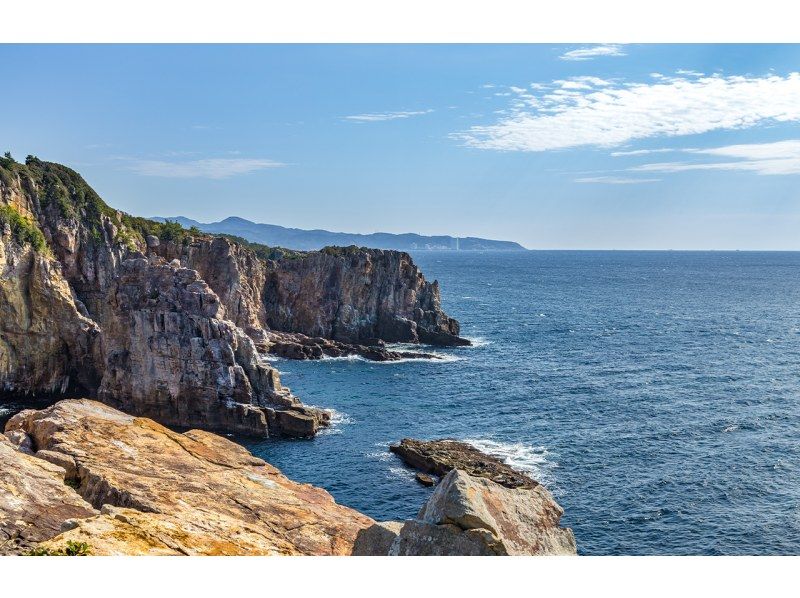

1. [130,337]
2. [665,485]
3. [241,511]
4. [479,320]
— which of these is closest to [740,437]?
[665,485]

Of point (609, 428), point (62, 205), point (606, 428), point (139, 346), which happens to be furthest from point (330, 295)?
point (609, 428)

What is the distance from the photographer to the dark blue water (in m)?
52.7

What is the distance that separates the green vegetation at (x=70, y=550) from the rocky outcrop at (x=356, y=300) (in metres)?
110

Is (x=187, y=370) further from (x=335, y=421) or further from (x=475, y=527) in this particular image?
(x=475, y=527)

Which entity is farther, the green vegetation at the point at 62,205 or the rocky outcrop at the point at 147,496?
the green vegetation at the point at 62,205

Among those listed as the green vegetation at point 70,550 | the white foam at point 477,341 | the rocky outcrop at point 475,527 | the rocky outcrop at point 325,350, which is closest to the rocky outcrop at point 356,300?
the white foam at point 477,341

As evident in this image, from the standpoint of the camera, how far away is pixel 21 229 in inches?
3258

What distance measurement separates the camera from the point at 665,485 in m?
58.3

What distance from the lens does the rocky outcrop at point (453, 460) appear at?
5900cm

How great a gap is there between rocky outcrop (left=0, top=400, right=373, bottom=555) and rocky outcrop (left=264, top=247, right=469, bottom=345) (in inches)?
3648

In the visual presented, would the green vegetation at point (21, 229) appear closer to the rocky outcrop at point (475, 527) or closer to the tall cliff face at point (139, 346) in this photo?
the tall cliff face at point (139, 346)

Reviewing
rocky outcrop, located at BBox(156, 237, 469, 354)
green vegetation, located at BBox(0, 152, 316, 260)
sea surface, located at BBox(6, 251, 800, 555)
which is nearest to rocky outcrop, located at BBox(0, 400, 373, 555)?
sea surface, located at BBox(6, 251, 800, 555)

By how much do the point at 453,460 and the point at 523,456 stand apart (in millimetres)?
7812
